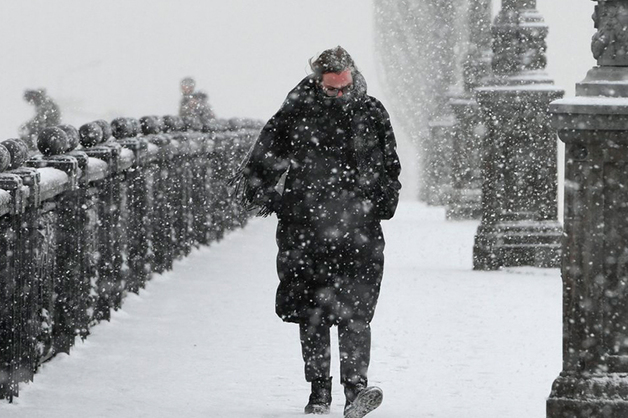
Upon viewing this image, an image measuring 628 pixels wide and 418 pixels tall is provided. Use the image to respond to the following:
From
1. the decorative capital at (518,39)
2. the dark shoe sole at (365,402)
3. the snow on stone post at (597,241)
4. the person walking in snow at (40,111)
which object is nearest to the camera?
the snow on stone post at (597,241)

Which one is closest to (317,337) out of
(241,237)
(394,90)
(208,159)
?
(208,159)

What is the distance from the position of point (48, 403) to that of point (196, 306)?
11.7ft

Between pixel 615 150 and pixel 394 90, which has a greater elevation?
pixel 615 150

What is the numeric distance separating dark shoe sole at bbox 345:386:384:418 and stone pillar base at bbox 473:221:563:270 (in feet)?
23.2

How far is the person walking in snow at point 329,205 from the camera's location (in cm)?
679

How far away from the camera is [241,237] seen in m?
16.5

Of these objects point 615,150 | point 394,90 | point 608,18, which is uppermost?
point 608,18

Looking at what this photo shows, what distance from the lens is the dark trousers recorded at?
6.81m

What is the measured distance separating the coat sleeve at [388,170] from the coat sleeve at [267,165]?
15.9 inches

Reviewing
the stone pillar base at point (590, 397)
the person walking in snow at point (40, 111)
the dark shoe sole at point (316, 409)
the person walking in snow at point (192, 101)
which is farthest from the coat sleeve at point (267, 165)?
the person walking in snow at point (192, 101)

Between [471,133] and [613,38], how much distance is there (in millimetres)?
14150

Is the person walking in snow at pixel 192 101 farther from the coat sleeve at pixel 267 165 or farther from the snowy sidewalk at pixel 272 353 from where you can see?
Answer: the coat sleeve at pixel 267 165

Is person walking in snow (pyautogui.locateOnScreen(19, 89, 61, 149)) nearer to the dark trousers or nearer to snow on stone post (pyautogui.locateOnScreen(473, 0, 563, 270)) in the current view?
snow on stone post (pyautogui.locateOnScreen(473, 0, 563, 270))

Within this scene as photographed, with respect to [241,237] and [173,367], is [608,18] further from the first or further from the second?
[241,237]
